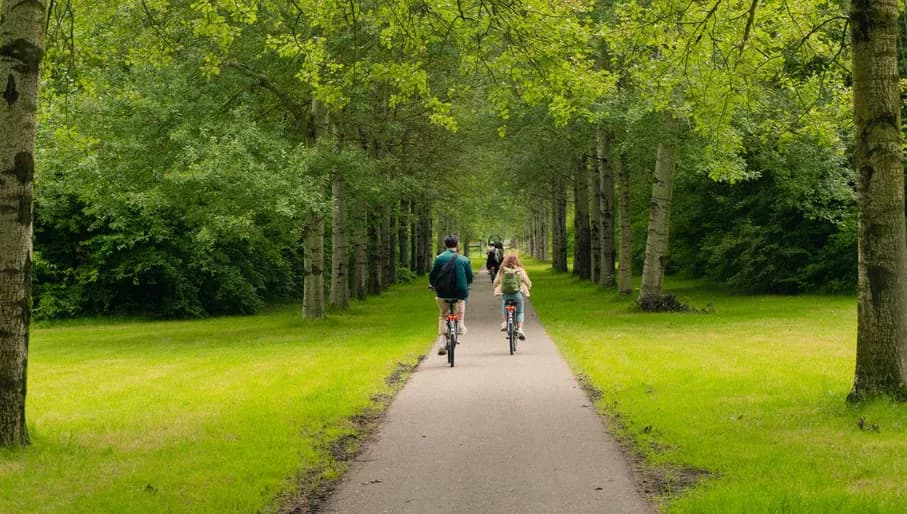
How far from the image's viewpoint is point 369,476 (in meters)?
7.08

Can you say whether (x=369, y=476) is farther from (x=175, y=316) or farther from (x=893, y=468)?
(x=175, y=316)

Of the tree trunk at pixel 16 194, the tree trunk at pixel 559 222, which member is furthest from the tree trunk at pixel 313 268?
the tree trunk at pixel 559 222

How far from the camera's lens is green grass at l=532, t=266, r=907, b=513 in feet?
20.3

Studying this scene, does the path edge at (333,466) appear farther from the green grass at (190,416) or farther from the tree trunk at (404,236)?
the tree trunk at (404,236)

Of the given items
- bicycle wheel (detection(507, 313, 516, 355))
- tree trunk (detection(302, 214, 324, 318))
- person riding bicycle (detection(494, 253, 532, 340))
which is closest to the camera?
bicycle wheel (detection(507, 313, 516, 355))

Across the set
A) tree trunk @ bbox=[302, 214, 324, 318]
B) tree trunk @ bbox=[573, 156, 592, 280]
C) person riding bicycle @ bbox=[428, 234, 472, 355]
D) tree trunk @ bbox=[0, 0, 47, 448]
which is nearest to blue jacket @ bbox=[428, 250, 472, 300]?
person riding bicycle @ bbox=[428, 234, 472, 355]

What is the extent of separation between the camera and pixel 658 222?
24234 mm

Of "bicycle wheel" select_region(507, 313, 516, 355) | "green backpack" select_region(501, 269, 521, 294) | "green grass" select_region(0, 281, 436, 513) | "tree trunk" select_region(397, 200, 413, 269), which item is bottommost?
"green grass" select_region(0, 281, 436, 513)

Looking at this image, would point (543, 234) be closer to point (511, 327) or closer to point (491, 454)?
point (511, 327)

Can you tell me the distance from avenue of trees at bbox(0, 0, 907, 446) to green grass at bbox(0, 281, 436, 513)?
126 centimetres

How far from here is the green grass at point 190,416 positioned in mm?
6582

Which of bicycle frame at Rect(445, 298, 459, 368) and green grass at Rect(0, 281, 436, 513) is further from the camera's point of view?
bicycle frame at Rect(445, 298, 459, 368)

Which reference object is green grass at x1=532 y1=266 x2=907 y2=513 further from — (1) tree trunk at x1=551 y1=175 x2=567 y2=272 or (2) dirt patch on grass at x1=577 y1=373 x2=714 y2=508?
(1) tree trunk at x1=551 y1=175 x2=567 y2=272

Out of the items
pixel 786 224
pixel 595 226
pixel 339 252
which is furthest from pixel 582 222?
pixel 339 252
